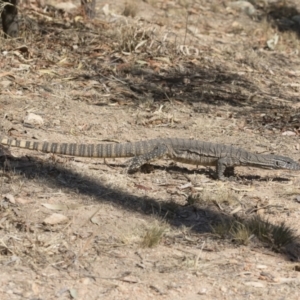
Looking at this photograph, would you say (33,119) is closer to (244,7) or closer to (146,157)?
(146,157)

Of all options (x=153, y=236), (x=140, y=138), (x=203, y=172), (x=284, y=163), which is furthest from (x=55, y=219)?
(x=284, y=163)

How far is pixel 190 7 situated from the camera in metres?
15.6

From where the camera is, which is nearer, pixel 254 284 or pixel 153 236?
pixel 254 284

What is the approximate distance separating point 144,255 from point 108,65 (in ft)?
18.8

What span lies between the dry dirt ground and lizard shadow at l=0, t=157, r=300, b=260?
2cm

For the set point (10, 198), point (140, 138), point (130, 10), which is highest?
point (130, 10)

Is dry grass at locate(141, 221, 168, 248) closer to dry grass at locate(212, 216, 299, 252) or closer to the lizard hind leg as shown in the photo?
dry grass at locate(212, 216, 299, 252)

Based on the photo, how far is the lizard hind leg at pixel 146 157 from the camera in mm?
7928

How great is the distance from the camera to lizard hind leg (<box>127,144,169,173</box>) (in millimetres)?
7928

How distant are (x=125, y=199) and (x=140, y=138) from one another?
77.1 inches

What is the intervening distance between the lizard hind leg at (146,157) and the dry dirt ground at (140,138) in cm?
11

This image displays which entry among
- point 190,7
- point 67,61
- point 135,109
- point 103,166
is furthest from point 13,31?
point 190,7

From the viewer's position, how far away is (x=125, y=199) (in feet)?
23.4

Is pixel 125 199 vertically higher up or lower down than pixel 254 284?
higher up
